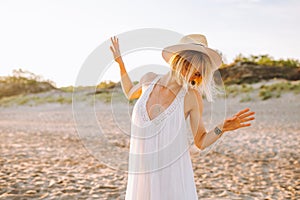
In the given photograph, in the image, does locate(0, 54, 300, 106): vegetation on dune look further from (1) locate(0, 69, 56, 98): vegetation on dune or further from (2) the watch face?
(2) the watch face

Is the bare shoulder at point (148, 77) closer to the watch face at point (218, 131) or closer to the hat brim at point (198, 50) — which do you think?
the hat brim at point (198, 50)

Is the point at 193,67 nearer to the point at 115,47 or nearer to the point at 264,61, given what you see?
the point at 115,47

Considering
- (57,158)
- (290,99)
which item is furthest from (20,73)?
(57,158)

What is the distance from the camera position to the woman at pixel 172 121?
6.63 feet

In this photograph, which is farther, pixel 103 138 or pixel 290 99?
pixel 290 99

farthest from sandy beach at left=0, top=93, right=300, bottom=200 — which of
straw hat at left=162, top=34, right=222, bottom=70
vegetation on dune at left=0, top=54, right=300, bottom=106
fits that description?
vegetation on dune at left=0, top=54, right=300, bottom=106

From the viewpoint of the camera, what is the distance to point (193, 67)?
1998 millimetres

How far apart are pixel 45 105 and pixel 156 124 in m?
20.0

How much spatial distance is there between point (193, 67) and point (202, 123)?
29 cm

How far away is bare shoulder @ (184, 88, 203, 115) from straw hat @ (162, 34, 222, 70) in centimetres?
15

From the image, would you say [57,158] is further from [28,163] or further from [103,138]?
[103,138]

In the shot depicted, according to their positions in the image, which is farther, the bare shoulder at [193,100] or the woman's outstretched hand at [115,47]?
the woman's outstretched hand at [115,47]

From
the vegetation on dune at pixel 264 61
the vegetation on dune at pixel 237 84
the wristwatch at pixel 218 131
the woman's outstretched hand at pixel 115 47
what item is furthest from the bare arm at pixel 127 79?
the vegetation on dune at pixel 264 61

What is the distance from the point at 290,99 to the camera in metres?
15.8
